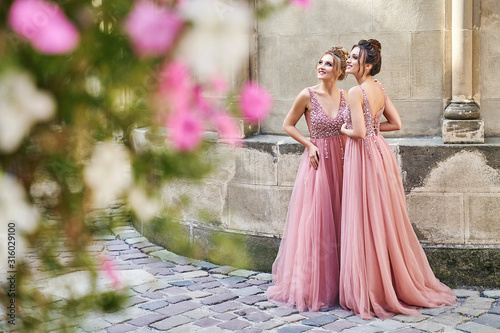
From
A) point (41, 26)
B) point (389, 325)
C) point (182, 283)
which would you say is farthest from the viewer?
point (182, 283)

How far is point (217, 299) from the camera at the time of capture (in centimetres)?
552

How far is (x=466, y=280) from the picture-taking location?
574 centimetres

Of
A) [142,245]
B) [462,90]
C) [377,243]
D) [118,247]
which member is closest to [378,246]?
[377,243]

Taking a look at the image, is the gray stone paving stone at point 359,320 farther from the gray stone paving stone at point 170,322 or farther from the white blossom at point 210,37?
the white blossom at point 210,37

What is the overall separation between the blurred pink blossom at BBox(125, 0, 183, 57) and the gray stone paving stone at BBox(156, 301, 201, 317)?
4327 millimetres

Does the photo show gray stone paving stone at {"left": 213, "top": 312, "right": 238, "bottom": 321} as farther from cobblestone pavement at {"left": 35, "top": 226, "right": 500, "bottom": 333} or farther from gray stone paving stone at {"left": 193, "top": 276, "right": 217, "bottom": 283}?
gray stone paving stone at {"left": 193, "top": 276, "right": 217, "bottom": 283}

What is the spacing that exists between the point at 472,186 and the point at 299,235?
1.53 m

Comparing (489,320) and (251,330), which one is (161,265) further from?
(489,320)

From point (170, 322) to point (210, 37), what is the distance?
4.17m

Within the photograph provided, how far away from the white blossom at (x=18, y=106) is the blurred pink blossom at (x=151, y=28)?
0.50 feet

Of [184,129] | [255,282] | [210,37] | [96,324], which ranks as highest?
[210,37]

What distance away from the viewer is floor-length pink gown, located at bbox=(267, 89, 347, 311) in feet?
17.5

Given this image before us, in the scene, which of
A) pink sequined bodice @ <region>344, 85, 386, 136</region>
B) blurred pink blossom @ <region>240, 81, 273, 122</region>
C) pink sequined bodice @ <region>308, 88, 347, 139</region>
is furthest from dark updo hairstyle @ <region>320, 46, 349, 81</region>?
blurred pink blossom @ <region>240, 81, 273, 122</region>

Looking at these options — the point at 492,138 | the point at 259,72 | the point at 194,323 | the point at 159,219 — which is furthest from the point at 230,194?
the point at 159,219
